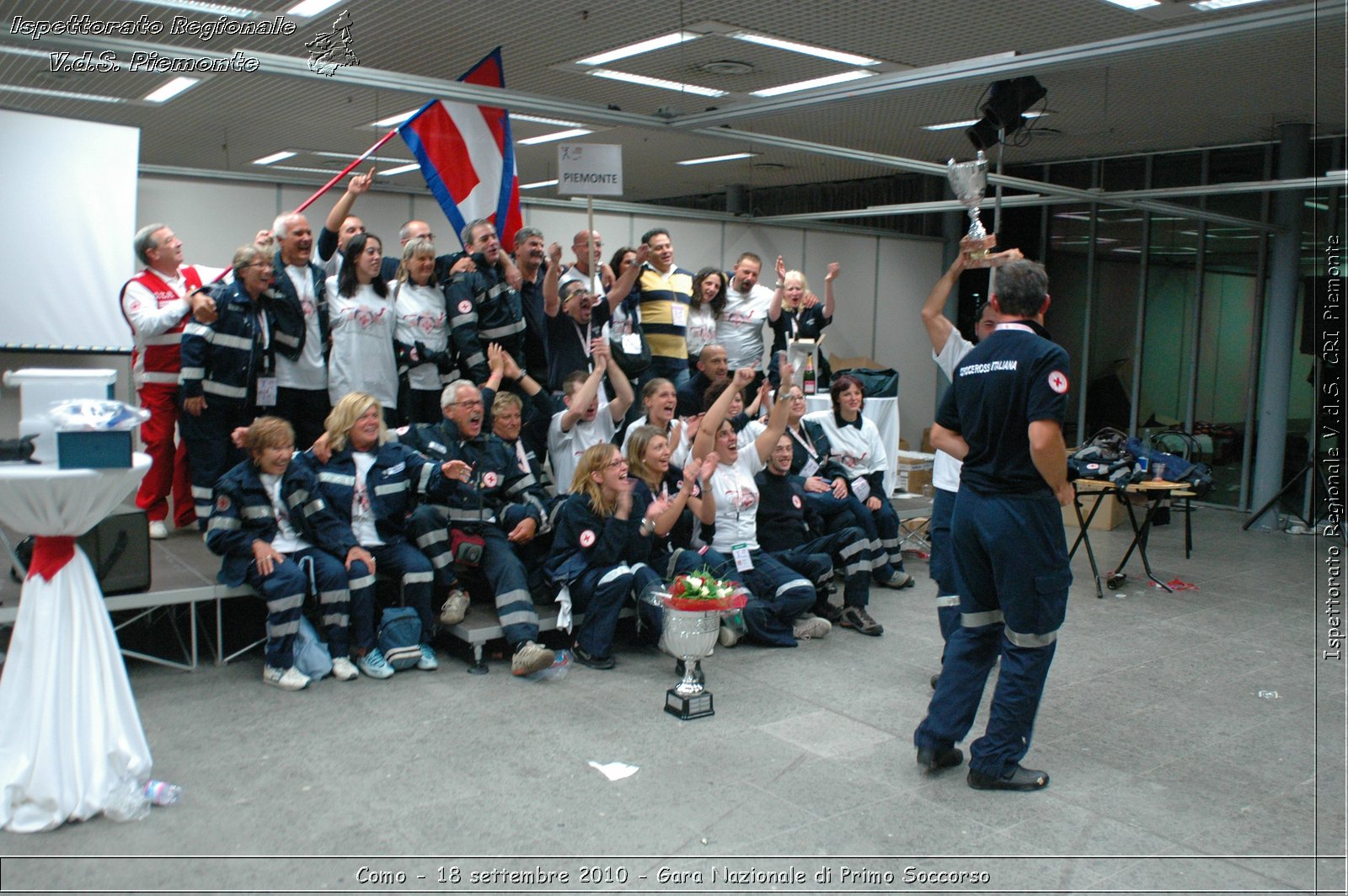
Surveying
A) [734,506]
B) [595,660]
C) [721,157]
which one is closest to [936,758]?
[595,660]

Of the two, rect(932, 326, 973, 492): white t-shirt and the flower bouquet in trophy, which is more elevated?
rect(932, 326, 973, 492): white t-shirt

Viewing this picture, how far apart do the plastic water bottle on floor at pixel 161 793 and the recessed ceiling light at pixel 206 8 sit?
469cm

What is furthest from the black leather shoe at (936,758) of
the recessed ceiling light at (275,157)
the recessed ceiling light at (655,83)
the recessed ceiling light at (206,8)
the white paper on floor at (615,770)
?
the recessed ceiling light at (275,157)

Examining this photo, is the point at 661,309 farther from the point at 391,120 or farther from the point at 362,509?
the point at 391,120

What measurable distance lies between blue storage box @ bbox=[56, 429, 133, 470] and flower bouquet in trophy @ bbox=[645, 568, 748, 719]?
2.09m

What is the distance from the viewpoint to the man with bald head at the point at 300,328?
17.6ft

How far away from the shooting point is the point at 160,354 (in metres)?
5.44

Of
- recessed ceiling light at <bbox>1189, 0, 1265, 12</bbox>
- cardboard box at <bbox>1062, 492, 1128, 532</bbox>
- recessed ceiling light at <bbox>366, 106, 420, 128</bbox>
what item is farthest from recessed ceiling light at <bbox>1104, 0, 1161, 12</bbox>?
recessed ceiling light at <bbox>366, 106, 420, 128</bbox>

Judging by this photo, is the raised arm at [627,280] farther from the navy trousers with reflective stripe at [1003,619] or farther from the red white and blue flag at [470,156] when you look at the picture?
the navy trousers with reflective stripe at [1003,619]

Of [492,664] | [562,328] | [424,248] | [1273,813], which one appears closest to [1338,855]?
[1273,813]

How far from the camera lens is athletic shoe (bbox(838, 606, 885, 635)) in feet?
18.7

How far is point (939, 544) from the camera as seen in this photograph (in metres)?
4.64

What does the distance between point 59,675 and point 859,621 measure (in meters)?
3.83

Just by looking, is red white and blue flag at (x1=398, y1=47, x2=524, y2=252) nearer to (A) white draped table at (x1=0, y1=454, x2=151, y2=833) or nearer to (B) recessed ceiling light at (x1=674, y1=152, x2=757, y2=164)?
(A) white draped table at (x1=0, y1=454, x2=151, y2=833)
